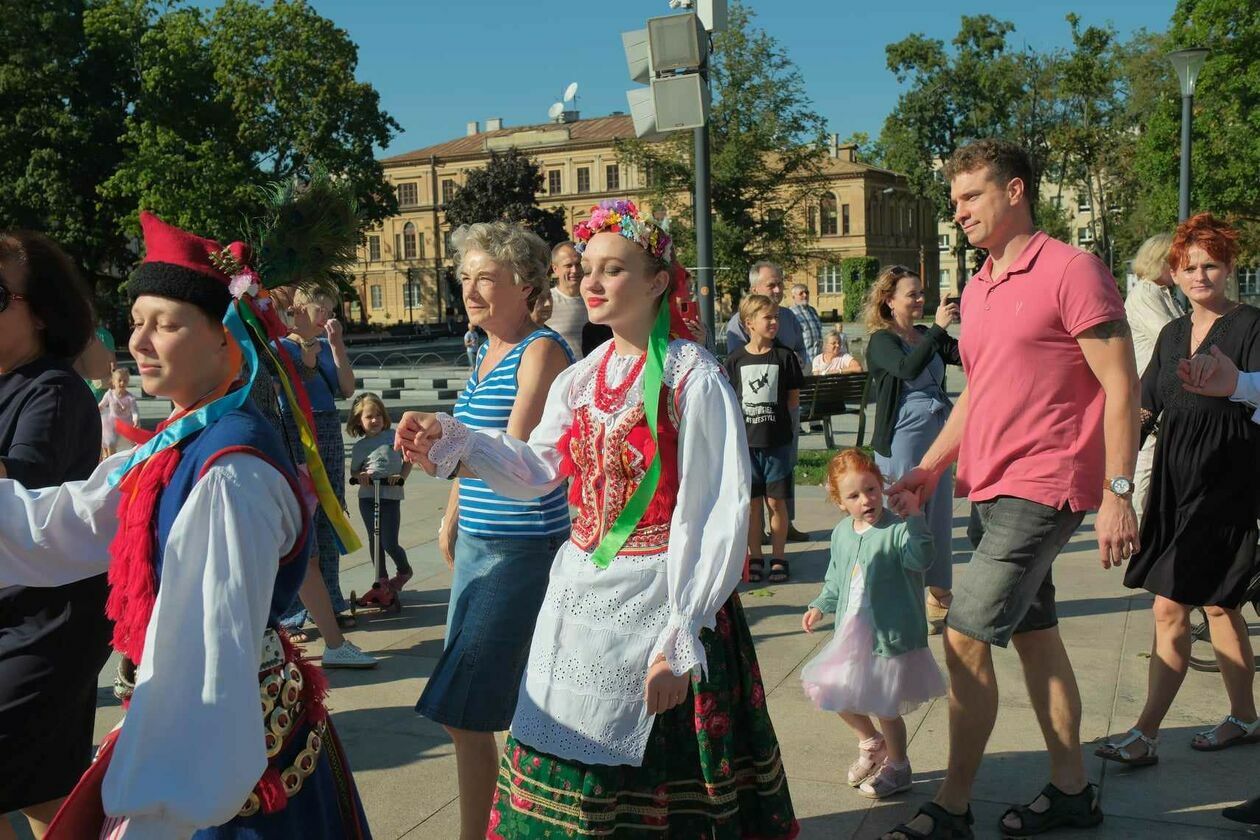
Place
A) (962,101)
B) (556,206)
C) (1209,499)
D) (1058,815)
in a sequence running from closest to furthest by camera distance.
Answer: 1. (1058,815)
2. (1209,499)
3. (962,101)
4. (556,206)

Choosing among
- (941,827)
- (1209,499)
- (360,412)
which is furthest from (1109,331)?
Answer: (360,412)

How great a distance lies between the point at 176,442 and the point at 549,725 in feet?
3.95

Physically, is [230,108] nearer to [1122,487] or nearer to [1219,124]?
[1219,124]

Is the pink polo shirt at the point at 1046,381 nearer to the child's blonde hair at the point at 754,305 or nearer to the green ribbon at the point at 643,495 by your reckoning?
the green ribbon at the point at 643,495

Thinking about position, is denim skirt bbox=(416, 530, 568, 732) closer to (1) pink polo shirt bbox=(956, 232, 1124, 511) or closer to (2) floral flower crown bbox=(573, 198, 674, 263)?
(2) floral flower crown bbox=(573, 198, 674, 263)

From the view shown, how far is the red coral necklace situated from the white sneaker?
3.12m

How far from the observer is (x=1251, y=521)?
4395 mm

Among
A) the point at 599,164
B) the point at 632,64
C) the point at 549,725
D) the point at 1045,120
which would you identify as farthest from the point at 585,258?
the point at 599,164

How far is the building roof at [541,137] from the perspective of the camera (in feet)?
→ 280

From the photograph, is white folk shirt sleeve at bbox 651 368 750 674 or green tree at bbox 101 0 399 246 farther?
green tree at bbox 101 0 399 246

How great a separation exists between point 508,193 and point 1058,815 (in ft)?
223

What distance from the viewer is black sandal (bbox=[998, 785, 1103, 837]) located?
375 centimetres

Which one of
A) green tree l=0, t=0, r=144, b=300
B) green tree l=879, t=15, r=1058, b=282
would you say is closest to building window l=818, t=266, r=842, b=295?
green tree l=879, t=15, r=1058, b=282

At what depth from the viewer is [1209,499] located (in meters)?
4.41
